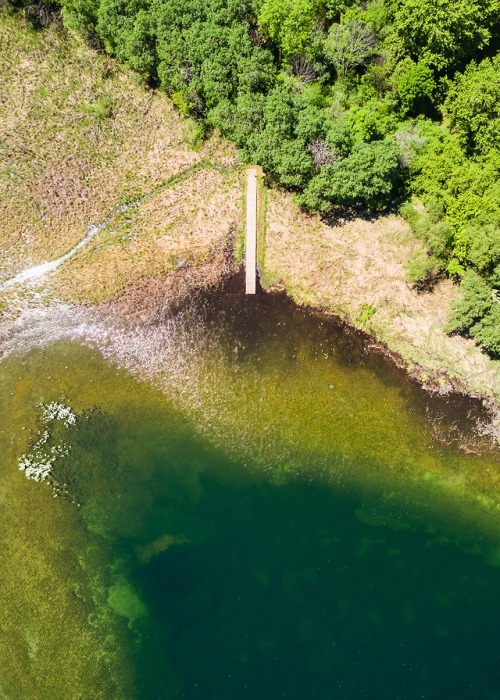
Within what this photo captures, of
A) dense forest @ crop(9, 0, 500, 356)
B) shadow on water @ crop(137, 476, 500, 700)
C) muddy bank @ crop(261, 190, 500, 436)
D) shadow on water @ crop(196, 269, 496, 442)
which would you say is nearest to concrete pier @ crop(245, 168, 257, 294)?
shadow on water @ crop(196, 269, 496, 442)

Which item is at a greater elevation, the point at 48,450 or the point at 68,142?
the point at 68,142

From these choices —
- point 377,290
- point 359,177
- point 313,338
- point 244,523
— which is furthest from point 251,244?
point 244,523

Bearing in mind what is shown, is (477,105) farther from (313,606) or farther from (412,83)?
(313,606)

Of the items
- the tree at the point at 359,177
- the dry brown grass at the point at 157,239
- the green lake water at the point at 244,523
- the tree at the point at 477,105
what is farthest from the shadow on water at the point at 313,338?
the tree at the point at 477,105

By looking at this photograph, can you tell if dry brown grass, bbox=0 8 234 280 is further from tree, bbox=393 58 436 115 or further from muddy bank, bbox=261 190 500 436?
tree, bbox=393 58 436 115

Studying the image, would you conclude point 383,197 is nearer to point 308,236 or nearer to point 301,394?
point 308,236

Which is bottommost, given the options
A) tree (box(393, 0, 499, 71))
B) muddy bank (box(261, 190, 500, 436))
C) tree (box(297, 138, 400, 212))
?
muddy bank (box(261, 190, 500, 436))

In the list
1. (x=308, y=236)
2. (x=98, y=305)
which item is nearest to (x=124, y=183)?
(x=98, y=305)

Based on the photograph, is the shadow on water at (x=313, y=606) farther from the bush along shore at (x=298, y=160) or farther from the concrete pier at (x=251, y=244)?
the concrete pier at (x=251, y=244)
